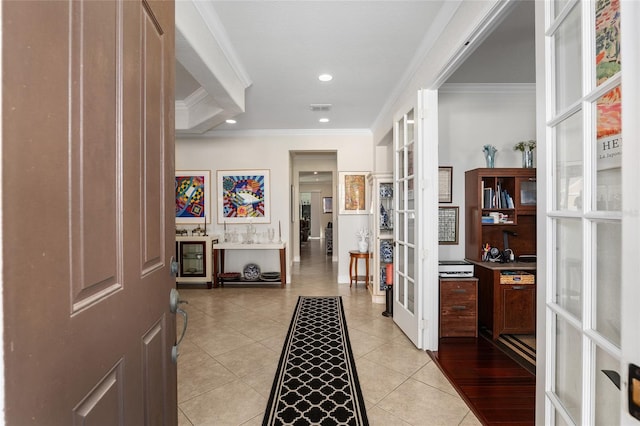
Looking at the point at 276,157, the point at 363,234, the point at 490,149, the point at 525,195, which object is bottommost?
the point at 363,234

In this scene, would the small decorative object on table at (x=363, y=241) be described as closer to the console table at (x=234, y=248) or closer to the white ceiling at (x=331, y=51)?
the console table at (x=234, y=248)

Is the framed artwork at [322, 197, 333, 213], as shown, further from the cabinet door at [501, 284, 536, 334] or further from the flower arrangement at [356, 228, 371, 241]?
the cabinet door at [501, 284, 536, 334]

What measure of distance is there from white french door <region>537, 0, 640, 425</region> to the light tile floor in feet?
3.36

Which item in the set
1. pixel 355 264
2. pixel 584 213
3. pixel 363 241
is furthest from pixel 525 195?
pixel 584 213

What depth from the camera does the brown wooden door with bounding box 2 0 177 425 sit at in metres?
0.46

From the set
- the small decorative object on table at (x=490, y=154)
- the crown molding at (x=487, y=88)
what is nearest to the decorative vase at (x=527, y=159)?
the small decorative object on table at (x=490, y=154)

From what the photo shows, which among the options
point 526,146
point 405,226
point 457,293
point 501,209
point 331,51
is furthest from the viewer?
point 526,146

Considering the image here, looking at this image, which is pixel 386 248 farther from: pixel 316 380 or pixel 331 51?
pixel 331 51

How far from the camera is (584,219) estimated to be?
0.93 meters

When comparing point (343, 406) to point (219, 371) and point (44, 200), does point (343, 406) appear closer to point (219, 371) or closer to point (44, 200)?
point (219, 371)

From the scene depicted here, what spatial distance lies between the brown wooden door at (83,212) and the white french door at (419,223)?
7.56 ft

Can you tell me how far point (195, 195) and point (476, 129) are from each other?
4607mm

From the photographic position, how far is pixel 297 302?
14.4ft

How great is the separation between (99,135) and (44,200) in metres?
0.23
